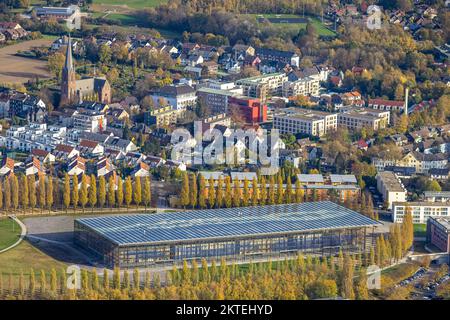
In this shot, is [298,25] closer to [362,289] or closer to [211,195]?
[211,195]

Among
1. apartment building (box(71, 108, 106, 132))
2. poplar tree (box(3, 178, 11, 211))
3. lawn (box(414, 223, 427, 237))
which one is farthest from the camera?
apartment building (box(71, 108, 106, 132))

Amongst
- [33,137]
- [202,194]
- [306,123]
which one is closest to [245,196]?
[202,194]

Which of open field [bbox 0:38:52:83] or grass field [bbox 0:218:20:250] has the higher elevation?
open field [bbox 0:38:52:83]

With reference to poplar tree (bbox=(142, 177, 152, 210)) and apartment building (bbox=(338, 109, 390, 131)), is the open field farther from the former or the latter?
poplar tree (bbox=(142, 177, 152, 210))

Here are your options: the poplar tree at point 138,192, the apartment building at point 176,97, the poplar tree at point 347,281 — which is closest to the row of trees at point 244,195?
the poplar tree at point 138,192

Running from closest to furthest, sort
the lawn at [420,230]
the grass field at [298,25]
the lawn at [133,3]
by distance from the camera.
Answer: the lawn at [420,230], the grass field at [298,25], the lawn at [133,3]

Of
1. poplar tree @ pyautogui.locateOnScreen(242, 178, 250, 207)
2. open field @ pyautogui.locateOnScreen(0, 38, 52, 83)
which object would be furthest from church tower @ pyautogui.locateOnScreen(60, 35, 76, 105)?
poplar tree @ pyautogui.locateOnScreen(242, 178, 250, 207)

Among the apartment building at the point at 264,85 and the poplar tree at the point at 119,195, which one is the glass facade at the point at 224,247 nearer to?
the poplar tree at the point at 119,195
